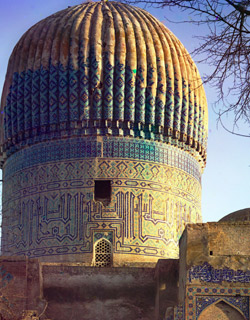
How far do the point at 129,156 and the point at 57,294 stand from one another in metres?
2.47

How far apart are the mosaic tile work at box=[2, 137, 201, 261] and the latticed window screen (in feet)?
0.36

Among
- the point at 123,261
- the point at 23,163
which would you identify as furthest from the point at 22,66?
the point at 123,261

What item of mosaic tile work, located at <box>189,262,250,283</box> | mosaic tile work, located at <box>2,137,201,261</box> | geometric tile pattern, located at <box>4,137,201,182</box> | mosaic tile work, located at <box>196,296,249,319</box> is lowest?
mosaic tile work, located at <box>196,296,249,319</box>

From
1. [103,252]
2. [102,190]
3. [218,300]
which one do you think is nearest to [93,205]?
[102,190]

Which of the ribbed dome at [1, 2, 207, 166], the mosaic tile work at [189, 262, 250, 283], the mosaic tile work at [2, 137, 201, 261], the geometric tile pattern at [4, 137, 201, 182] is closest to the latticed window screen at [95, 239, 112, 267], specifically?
the mosaic tile work at [2, 137, 201, 261]

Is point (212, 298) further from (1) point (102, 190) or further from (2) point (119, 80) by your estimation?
(2) point (119, 80)

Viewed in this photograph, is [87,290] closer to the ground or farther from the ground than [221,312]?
farther from the ground

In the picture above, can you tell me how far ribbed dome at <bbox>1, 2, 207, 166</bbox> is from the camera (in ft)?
42.7

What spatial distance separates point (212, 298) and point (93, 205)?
11.0 ft

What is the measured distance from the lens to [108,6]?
14078 millimetres

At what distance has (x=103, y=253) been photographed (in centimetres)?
1246

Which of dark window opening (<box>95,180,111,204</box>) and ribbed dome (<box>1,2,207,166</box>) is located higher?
ribbed dome (<box>1,2,207,166</box>)

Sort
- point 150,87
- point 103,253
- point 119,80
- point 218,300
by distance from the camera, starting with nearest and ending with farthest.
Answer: point 218,300
point 103,253
point 119,80
point 150,87

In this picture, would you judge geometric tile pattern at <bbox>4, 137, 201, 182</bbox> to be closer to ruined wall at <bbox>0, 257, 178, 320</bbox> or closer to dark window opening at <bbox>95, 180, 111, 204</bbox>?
dark window opening at <bbox>95, 180, 111, 204</bbox>
